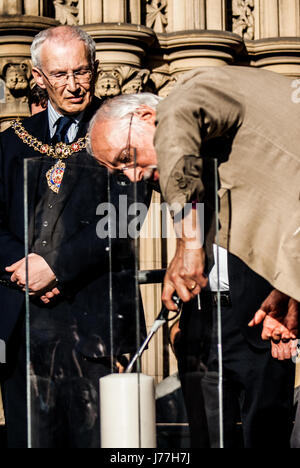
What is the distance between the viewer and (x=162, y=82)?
655 cm

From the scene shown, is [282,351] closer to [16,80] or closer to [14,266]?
[14,266]

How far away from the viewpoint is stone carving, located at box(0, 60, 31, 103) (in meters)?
5.93

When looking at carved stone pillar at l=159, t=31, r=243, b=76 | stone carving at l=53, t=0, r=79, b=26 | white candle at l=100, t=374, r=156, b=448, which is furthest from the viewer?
carved stone pillar at l=159, t=31, r=243, b=76

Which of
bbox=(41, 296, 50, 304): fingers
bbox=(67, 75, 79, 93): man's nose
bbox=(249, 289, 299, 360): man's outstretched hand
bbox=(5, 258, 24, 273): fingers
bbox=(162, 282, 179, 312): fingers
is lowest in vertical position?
bbox=(249, 289, 299, 360): man's outstretched hand

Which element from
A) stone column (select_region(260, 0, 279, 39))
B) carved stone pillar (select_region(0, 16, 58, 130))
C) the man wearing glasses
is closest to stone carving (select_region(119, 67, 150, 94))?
carved stone pillar (select_region(0, 16, 58, 130))

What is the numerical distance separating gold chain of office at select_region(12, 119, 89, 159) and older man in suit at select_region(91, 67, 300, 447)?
0.63 metres

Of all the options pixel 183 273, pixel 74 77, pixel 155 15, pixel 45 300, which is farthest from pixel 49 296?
pixel 155 15

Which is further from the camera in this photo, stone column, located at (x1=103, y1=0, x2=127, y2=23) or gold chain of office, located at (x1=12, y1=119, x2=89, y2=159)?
stone column, located at (x1=103, y1=0, x2=127, y2=23)

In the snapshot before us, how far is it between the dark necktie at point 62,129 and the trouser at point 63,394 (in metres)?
0.89

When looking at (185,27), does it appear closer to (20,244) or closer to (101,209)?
(20,244)

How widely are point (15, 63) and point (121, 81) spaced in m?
0.60

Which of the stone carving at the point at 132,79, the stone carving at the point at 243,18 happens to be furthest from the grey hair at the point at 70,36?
the stone carving at the point at 243,18

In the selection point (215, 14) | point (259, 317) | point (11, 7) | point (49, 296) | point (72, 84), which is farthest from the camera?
point (215, 14)

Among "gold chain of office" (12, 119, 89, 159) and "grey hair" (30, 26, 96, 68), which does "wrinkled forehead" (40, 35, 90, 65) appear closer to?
"grey hair" (30, 26, 96, 68)
